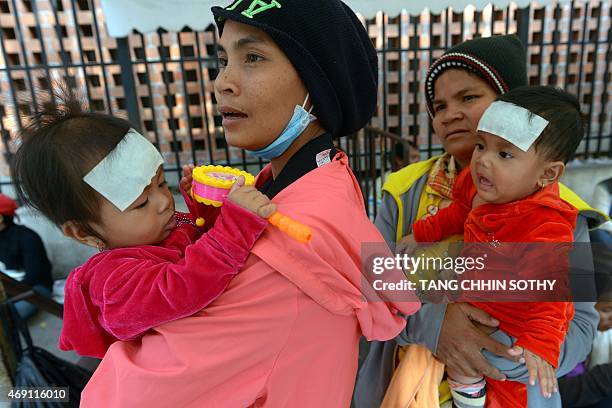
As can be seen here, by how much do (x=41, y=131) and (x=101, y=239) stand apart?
31 cm

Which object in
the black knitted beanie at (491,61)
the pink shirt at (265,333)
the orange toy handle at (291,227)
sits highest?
the black knitted beanie at (491,61)

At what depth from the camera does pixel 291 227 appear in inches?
35.6

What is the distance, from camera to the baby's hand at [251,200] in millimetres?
941

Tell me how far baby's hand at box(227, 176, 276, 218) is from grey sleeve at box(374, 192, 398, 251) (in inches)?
37.9

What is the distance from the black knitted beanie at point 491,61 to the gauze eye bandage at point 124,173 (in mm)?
1150

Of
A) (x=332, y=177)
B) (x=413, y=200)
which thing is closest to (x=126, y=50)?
(x=413, y=200)

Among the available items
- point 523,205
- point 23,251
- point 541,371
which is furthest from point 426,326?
point 23,251

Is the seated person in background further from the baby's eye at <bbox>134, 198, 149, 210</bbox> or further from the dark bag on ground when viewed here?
the baby's eye at <bbox>134, 198, 149, 210</bbox>

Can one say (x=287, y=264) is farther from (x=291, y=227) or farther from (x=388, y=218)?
(x=388, y=218)

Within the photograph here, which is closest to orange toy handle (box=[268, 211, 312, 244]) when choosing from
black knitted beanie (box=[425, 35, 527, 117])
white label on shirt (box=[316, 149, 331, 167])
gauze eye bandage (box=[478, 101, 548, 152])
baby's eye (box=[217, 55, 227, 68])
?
white label on shirt (box=[316, 149, 331, 167])

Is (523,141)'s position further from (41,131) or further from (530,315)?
(41,131)

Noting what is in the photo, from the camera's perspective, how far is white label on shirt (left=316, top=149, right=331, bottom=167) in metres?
1.18

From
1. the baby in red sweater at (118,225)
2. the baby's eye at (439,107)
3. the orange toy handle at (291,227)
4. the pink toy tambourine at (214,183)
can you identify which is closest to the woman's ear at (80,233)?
the baby in red sweater at (118,225)

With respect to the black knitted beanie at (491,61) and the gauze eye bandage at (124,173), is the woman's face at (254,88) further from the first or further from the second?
the black knitted beanie at (491,61)
